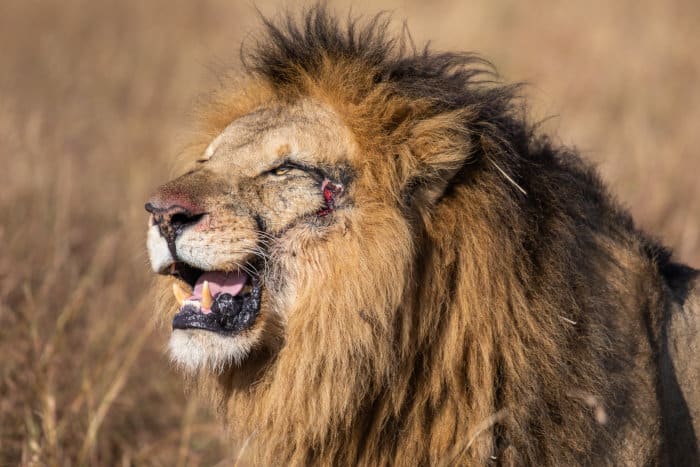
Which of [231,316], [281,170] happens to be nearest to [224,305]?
[231,316]

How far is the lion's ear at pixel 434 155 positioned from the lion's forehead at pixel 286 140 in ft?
0.78

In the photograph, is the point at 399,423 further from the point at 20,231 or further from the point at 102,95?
the point at 102,95

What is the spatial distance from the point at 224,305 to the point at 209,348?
0.15m

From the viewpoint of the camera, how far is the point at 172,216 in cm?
267

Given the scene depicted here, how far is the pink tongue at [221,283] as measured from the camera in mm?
2785

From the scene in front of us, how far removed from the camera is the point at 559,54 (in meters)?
9.80

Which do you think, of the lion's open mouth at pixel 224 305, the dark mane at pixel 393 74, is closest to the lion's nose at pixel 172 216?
the lion's open mouth at pixel 224 305

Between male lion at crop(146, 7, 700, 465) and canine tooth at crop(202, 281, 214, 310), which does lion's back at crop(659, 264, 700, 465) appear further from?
canine tooth at crop(202, 281, 214, 310)

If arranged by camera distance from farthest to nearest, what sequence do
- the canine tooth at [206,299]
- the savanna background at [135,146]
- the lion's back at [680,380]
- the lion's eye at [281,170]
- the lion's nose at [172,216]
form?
the savanna background at [135,146] < the lion's back at [680,380] < the lion's eye at [281,170] < the canine tooth at [206,299] < the lion's nose at [172,216]

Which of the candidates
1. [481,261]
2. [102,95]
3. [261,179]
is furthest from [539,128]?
[102,95]

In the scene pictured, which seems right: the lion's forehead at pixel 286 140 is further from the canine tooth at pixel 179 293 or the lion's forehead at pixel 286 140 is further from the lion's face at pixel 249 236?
the canine tooth at pixel 179 293

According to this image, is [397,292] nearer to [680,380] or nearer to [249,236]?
[249,236]

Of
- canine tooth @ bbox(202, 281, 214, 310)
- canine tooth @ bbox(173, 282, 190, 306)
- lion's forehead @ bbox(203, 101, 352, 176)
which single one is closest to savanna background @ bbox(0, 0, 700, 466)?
canine tooth @ bbox(173, 282, 190, 306)

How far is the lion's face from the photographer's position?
269 centimetres
